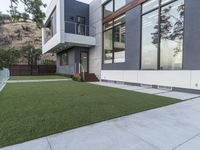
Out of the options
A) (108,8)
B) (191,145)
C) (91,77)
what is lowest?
(191,145)

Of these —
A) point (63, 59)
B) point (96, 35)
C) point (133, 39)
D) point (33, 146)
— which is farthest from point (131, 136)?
point (63, 59)

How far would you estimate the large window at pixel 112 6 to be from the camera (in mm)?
10385

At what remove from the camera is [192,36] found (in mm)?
6125

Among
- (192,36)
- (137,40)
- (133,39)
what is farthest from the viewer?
(133,39)

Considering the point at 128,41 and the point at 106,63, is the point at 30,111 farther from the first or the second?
the point at 106,63

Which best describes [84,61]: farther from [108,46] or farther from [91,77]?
[108,46]

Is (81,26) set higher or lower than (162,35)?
higher

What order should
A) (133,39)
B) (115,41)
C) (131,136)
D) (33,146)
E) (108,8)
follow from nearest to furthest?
(33,146)
(131,136)
(133,39)
(115,41)
(108,8)

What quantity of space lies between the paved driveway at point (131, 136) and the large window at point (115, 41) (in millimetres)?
7349

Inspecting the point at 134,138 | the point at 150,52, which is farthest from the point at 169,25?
the point at 134,138

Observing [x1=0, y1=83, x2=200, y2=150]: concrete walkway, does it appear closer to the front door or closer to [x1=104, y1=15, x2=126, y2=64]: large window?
[x1=104, y1=15, x2=126, y2=64]: large window

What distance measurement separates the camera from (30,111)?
141 inches

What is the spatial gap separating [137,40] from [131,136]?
23.9 ft

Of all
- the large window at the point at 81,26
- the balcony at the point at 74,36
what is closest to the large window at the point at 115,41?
the balcony at the point at 74,36
